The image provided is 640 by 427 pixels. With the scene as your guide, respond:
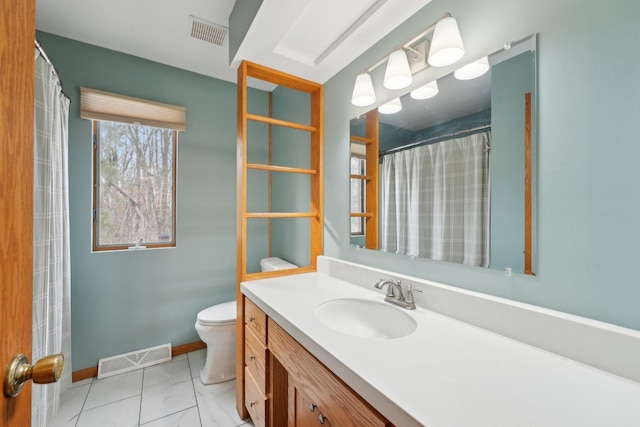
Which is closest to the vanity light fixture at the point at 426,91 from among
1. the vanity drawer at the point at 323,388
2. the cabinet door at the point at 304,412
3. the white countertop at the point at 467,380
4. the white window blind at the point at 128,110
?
the white countertop at the point at 467,380

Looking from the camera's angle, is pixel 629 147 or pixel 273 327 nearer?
pixel 629 147

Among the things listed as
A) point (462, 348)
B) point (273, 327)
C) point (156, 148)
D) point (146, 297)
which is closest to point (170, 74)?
point (156, 148)

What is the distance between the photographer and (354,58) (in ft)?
5.19

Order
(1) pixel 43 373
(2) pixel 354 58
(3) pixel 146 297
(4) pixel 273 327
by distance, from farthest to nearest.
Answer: (3) pixel 146 297 < (2) pixel 354 58 < (4) pixel 273 327 < (1) pixel 43 373

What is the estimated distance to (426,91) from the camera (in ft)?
3.91

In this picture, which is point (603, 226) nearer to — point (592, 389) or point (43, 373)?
point (592, 389)

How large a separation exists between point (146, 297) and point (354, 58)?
2401 mm

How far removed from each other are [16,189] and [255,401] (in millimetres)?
1387

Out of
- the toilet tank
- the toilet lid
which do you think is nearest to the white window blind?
the toilet tank

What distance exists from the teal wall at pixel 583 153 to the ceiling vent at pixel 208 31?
5.28 feet

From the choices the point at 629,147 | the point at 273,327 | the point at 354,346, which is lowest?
the point at 273,327

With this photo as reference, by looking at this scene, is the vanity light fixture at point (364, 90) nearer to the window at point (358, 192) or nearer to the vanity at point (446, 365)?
the window at point (358, 192)

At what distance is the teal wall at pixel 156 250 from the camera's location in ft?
6.36

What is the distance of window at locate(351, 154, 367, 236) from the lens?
156 centimetres
